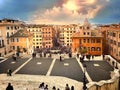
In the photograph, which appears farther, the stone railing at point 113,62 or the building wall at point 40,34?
the building wall at point 40,34

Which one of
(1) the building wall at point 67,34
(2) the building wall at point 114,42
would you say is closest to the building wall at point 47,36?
(1) the building wall at point 67,34

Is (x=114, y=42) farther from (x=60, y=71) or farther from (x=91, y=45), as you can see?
(x=60, y=71)

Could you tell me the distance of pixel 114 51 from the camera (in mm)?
66500

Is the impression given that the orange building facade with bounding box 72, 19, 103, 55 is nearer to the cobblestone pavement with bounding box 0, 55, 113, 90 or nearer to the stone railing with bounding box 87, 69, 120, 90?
the cobblestone pavement with bounding box 0, 55, 113, 90

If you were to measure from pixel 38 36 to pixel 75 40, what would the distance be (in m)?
57.3

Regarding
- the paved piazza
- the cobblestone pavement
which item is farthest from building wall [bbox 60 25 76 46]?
the paved piazza

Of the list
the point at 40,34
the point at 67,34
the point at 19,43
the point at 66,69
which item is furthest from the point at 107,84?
the point at 67,34

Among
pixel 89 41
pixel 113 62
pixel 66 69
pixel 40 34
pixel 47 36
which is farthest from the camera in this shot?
pixel 47 36

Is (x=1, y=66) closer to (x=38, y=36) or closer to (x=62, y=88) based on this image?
(x=62, y=88)

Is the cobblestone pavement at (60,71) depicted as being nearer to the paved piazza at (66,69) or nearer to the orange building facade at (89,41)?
the paved piazza at (66,69)

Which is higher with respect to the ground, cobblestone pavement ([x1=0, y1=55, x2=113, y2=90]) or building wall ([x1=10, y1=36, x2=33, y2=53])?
building wall ([x1=10, y1=36, x2=33, y2=53])

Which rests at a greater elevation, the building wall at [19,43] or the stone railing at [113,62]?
the building wall at [19,43]

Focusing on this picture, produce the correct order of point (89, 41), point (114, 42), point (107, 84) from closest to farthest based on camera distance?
point (107, 84) → point (114, 42) → point (89, 41)

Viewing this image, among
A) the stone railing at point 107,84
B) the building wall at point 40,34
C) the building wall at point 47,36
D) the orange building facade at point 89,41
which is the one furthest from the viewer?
the building wall at point 47,36
